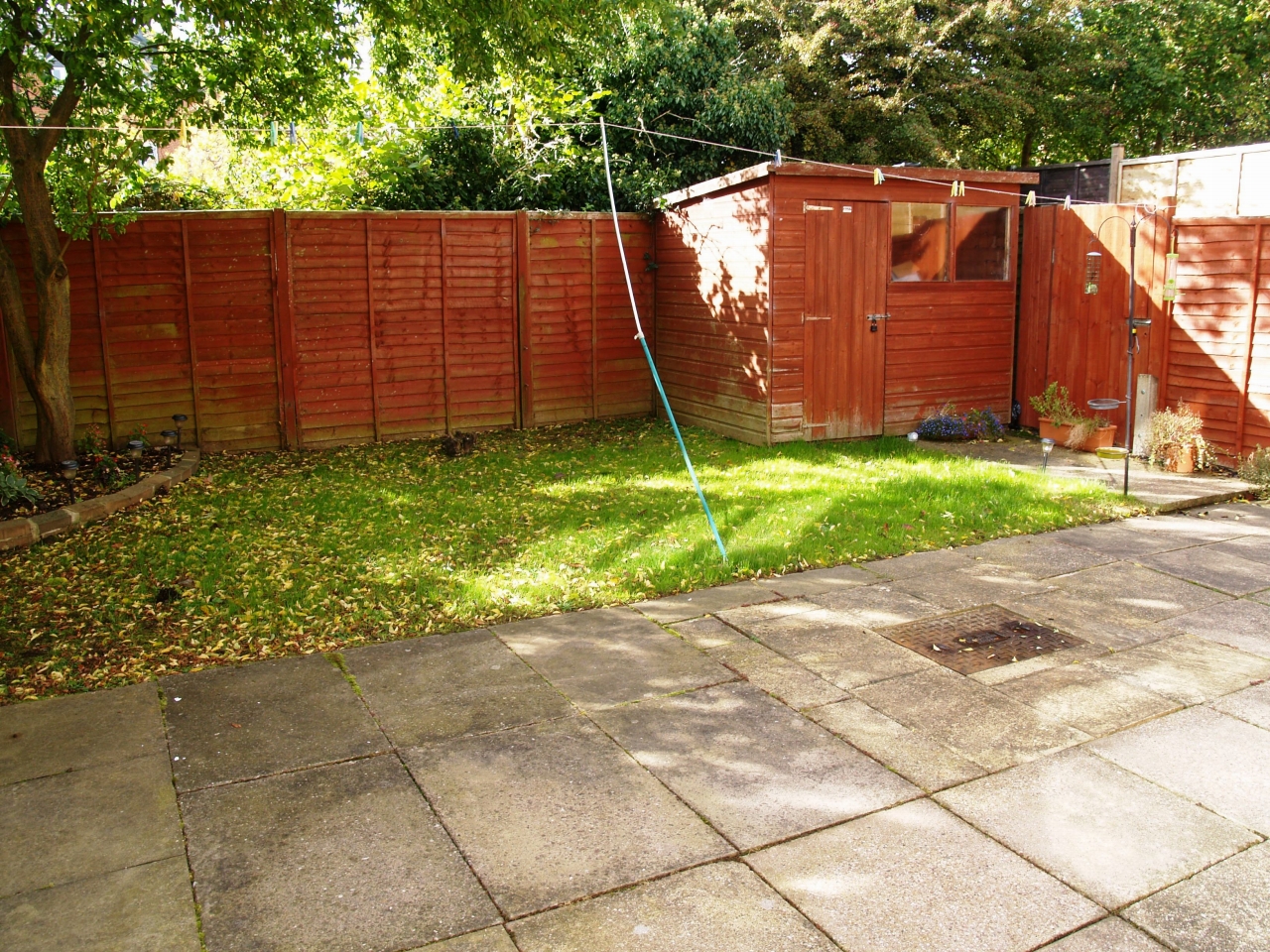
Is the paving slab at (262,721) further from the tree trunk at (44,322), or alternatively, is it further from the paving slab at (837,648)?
the tree trunk at (44,322)

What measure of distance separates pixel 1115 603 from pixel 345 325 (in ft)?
25.1

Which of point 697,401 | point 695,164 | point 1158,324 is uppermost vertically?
point 695,164

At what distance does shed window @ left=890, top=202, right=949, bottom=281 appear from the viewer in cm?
1013

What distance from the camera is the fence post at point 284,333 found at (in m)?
9.77

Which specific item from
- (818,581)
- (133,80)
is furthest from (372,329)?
(818,581)

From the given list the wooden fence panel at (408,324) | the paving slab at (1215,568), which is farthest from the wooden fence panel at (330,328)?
the paving slab at (1215,568)

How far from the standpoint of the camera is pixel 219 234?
31.4ft

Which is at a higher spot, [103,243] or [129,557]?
[103,243]

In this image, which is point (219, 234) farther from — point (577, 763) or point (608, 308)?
point (577, 763)

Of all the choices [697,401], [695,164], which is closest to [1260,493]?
[697,401]

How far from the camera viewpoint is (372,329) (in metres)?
10.3

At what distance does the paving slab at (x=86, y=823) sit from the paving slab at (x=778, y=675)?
2545 mm

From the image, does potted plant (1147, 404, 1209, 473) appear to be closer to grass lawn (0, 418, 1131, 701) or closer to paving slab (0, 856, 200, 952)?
grass lawn (0, 418, 1131, 701)

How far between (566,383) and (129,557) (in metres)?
5.74
